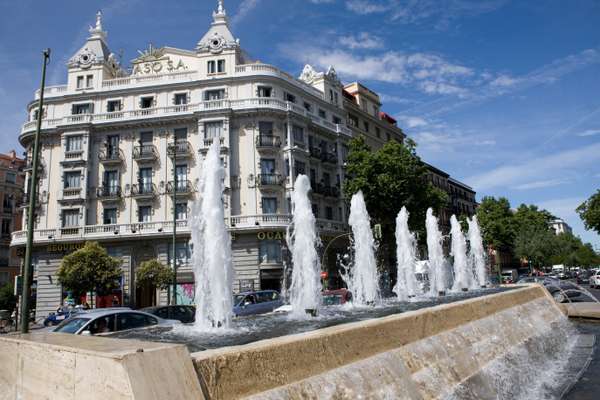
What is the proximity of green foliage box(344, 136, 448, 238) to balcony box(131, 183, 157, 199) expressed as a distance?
15578mm

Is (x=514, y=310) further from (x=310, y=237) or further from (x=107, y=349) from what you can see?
(x=107, y=349)

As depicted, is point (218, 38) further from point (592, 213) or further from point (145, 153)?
point (592, 213)

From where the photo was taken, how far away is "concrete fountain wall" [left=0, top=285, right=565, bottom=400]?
8.70ft

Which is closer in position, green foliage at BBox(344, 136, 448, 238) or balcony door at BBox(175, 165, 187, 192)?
balcony door at BBox(175, 165, 187, 192)

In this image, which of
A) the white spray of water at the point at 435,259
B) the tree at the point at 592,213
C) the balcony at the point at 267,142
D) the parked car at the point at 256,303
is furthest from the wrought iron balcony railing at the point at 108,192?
the tree at the point at 592,213

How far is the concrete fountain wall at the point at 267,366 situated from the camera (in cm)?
265

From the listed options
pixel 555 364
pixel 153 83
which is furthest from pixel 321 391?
pixel 153 83

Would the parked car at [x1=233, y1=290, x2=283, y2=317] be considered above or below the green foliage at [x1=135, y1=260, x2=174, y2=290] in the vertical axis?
below

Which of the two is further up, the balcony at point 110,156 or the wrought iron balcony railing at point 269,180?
the balcony at point 110,156

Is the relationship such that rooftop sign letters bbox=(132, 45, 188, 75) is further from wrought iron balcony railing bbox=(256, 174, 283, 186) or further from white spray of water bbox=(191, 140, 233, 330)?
white spray of water bbox=(191, 140, 233, 330)

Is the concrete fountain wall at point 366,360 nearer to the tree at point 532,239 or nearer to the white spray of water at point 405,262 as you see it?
the white spray of water at point 405,262

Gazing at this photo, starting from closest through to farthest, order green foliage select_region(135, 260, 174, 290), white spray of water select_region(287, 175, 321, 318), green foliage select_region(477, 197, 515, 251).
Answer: white spray of water select_region(287, 175, 321, 318) → green foliage select_region(135, 260, 174, 290) → green foliage select_region(477, 197, 515, 251)

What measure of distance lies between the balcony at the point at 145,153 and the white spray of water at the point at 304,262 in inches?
893

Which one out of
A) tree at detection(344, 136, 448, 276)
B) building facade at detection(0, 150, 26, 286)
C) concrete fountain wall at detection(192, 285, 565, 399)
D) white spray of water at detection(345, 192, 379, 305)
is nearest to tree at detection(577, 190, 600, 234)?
tree at detection(344, 136, 448, 276)
